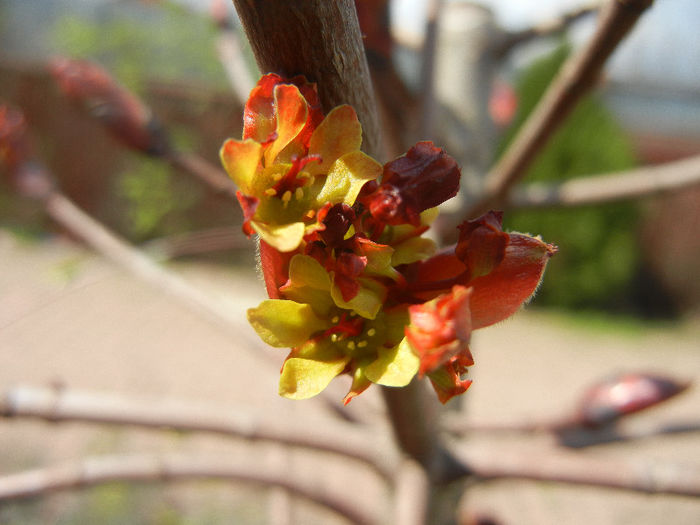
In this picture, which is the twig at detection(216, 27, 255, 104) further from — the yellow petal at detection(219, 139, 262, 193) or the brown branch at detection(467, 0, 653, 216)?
the yellow petal at detection(219, 139, 262, 193)

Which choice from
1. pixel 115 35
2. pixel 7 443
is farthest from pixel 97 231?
pixel 115 35

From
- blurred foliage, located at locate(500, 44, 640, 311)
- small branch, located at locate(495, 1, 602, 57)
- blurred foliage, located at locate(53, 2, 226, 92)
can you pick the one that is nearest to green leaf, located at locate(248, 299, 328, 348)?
small branch, located at locate(495, 1, 602, 57)

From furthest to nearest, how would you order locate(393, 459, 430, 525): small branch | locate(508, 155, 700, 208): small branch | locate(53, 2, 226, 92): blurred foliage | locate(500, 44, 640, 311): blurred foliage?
locate(53, 2, 226, 92): blurred foliage → locate(500, 44, 640, 311): blurred foliage → locate(508, 155, 700, 208): small branch → locate(393, 459, 430, 525): small branch

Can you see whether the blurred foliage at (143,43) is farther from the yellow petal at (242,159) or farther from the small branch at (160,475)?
the yellow petal at (242,159)

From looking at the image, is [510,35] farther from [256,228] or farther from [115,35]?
[115,35]

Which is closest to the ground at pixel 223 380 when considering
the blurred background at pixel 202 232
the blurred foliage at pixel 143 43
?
the blurred background at pixel 202 232
